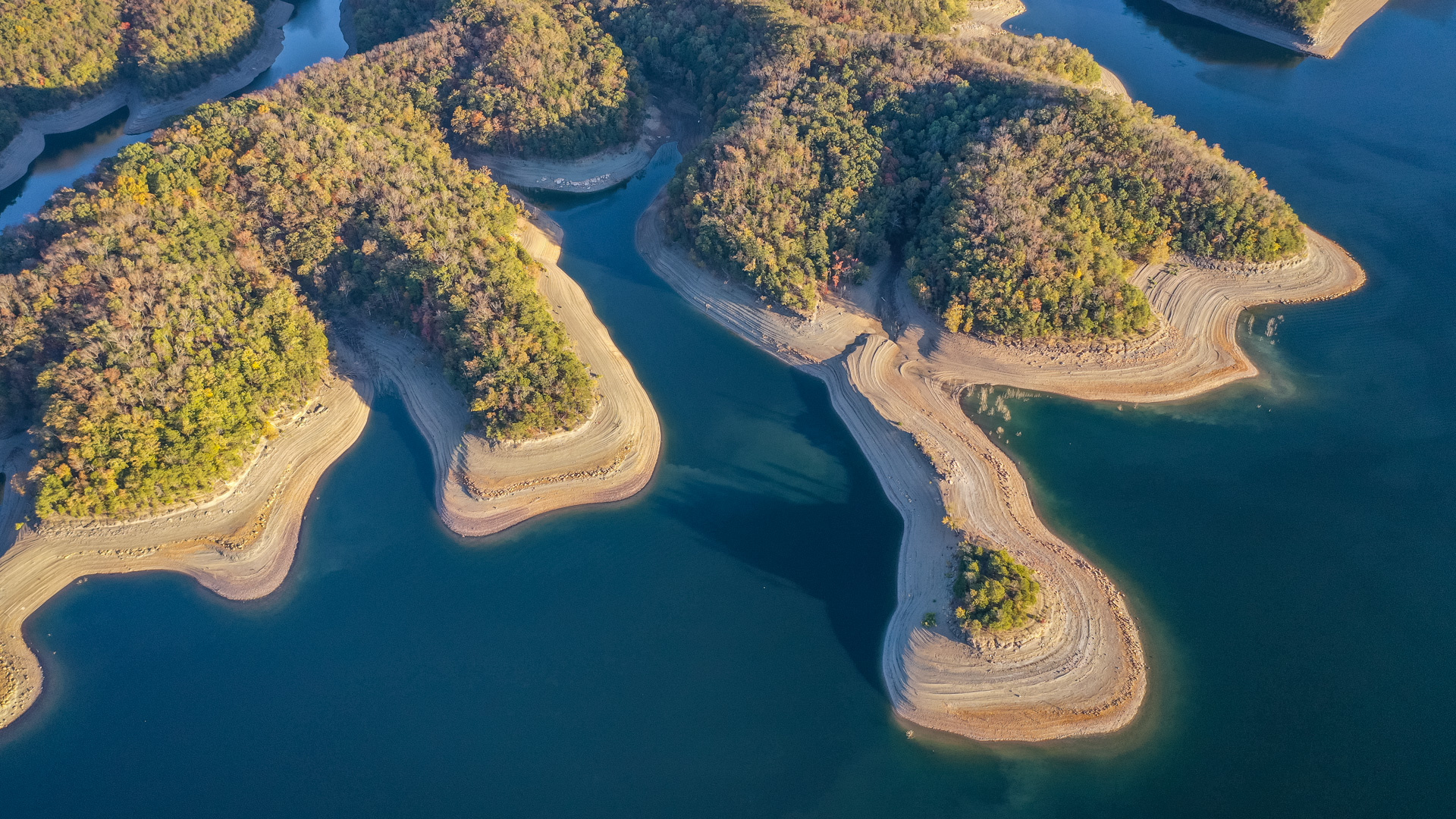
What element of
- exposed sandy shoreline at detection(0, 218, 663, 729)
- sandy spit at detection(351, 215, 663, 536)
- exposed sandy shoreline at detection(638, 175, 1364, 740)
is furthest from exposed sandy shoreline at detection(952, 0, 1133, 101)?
exposed sandy shoreline at detection(0, 218, 663, 729)

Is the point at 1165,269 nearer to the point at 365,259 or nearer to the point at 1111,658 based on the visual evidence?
the point at 1111,658

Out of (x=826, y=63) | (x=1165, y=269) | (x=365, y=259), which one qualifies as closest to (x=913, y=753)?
(x=1165, y=269)

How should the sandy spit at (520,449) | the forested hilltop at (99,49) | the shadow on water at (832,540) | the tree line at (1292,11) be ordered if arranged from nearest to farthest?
1. the shadow on water at (832,540)
2. the sandy spit at (520,449)
3. the forested hilltop at (99,49)
4. the tree line at (1292,11)

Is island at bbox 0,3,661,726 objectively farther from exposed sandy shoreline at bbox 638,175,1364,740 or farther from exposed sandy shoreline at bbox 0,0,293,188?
exposed sandy shoreline at bbox 0,0,293,188

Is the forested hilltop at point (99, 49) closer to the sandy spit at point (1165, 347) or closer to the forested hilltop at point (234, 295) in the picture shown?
the forested hilltop at point (234, 295)

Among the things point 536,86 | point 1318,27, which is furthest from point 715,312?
point 1318,27

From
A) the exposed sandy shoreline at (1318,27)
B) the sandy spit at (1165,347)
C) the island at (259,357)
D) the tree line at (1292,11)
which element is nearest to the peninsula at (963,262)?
the sandy spit at (1165,347)
